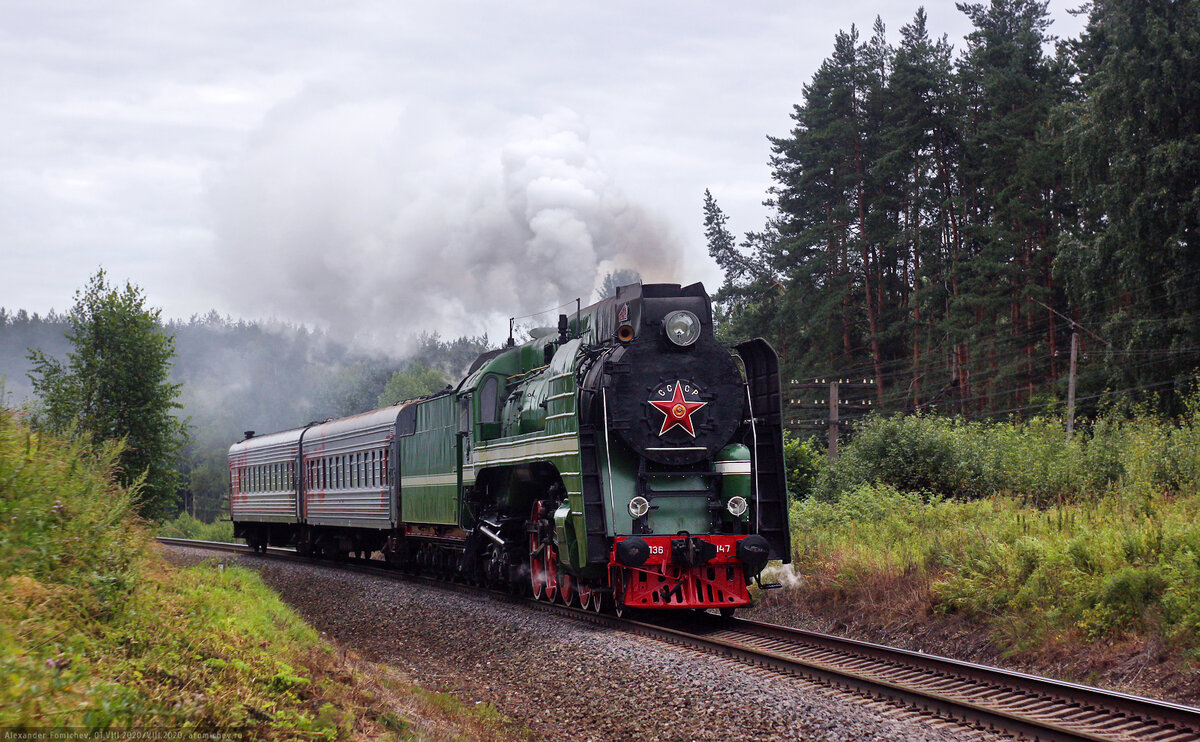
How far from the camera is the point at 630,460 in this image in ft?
37.6

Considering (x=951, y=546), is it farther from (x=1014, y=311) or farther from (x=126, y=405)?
(x=1014, y=311)

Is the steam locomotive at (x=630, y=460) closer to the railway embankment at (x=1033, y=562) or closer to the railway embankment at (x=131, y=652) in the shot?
the railway embankment at (x=1033, y=562)

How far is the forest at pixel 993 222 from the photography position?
86.6 feet

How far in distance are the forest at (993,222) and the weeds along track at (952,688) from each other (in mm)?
19780

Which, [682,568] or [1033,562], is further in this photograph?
[682,568]

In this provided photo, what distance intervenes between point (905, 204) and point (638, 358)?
2751 cm

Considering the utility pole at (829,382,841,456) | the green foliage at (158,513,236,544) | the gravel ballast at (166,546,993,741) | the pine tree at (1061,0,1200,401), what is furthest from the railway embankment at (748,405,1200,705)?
the green foliage at (158,513,236,544)

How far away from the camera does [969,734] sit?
6.29m

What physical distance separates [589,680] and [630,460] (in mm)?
3403

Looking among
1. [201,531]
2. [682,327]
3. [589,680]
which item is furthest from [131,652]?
[201,531]

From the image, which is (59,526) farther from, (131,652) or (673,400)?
(673,400)

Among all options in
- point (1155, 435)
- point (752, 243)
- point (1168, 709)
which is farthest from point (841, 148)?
point (1168, 709)

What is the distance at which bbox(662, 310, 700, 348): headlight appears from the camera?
37.9ft

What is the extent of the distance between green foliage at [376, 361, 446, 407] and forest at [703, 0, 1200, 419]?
3408 centimetres
